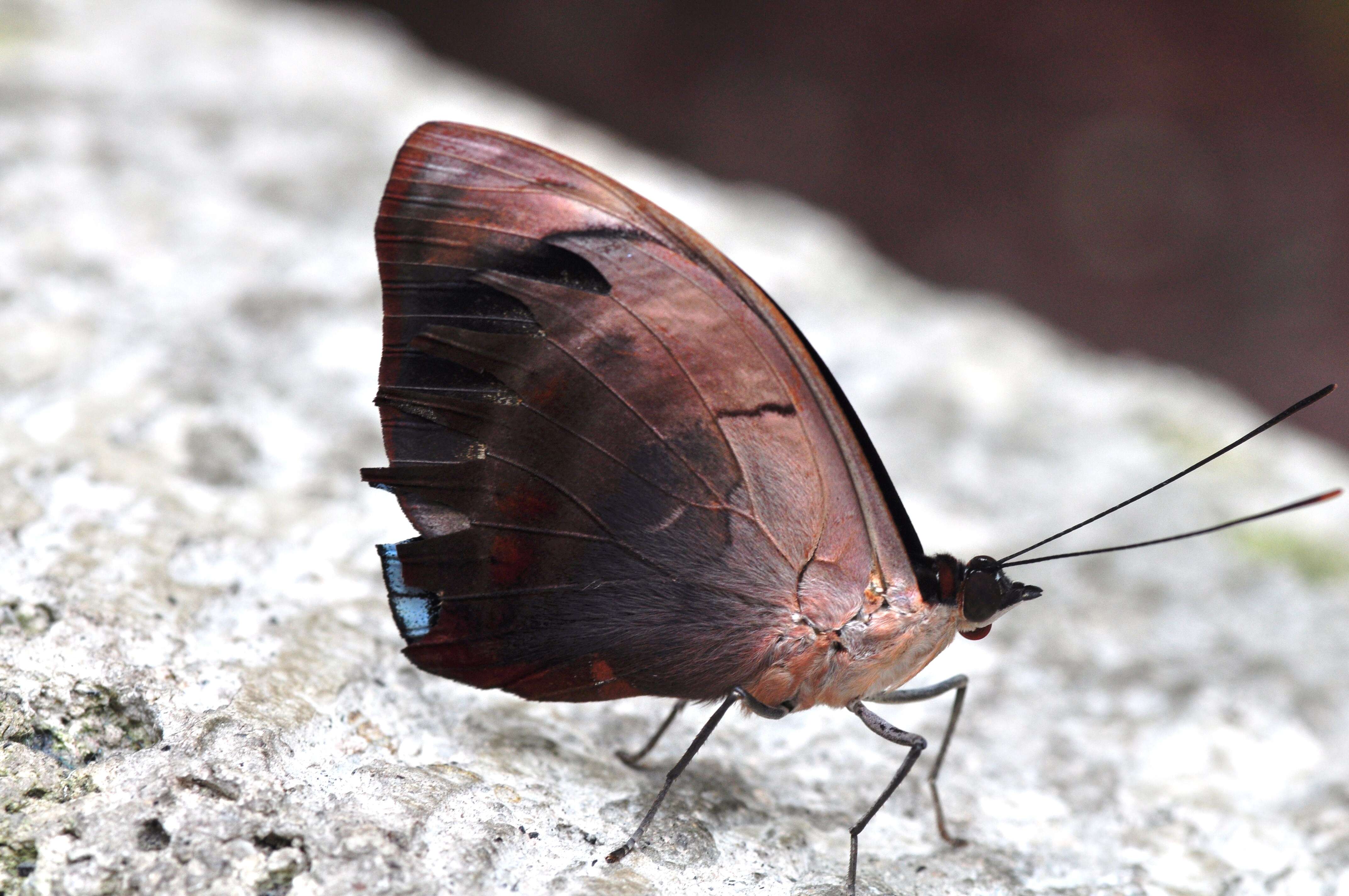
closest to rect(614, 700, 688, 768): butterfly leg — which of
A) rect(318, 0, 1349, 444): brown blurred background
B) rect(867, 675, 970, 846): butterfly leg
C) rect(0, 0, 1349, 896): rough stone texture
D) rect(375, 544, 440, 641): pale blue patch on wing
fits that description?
rect(0, 0, 1349, 896): rough stone texture

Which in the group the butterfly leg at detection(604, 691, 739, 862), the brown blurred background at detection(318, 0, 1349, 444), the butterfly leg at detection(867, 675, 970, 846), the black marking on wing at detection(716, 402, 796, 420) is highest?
the brown blurred background at detection(318, 0, 1349, 444)

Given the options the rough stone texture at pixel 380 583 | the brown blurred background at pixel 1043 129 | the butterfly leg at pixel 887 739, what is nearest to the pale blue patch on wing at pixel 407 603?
the rough stone texture at pixel 380 583

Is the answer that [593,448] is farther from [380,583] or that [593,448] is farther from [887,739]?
[380,583]

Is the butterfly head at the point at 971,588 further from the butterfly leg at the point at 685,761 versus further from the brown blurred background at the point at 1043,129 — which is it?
the brown blurred background at the point at 1043,129

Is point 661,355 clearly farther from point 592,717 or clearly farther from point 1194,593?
point 1194,593

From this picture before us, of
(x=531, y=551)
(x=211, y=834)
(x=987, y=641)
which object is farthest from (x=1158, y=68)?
(x=211, y=834)

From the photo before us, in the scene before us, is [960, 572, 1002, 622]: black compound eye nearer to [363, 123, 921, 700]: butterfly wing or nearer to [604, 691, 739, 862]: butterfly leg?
[363, 123, 921, 700]: butterfly wing
